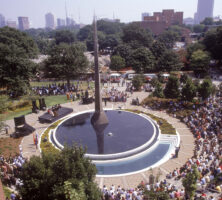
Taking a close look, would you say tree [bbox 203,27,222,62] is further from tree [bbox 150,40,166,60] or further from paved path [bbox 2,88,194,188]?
paved path [bbox 2,88,194,188]

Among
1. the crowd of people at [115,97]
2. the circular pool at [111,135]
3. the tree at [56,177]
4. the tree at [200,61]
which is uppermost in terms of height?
the tree at [200,61]

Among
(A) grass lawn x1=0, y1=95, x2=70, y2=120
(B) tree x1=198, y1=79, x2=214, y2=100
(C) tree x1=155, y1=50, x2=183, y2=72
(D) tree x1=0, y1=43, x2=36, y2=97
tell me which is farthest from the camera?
(C) tree x1=155, y1=50, x2=183, y2=72

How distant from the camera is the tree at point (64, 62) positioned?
40.7 meters

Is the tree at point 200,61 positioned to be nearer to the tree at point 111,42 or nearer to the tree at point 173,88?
the tree at point 173,88

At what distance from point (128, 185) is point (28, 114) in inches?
815

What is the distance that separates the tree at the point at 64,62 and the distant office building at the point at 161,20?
10446 cm

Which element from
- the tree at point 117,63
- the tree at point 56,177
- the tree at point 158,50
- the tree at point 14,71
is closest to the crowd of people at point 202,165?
the tree at point 56,177

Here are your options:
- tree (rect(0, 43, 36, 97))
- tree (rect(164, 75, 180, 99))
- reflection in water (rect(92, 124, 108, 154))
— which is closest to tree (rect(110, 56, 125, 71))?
tree (rect(0, 43, 36, 97))

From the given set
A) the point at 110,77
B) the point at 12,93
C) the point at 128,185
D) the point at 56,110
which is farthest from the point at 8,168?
the point at 110,77

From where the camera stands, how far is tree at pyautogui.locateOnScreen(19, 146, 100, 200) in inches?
474

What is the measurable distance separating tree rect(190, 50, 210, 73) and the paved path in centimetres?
2337

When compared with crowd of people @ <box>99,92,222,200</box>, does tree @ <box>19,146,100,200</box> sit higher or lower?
higher

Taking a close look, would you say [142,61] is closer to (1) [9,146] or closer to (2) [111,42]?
(2) [111,42]

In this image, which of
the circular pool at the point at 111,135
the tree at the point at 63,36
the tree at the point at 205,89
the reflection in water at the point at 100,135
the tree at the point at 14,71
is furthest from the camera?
the tree at the point at 63,36
